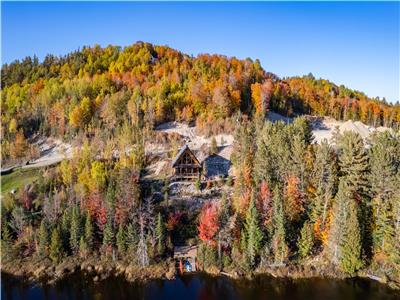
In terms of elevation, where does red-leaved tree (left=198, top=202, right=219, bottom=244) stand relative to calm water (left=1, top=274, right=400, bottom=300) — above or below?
above

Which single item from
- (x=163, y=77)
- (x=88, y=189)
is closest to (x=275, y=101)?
(x=163, y=77)

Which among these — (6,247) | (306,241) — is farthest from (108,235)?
(306,241)

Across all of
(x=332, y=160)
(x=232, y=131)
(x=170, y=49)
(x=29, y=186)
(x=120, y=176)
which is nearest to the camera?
(x=332, y=160)

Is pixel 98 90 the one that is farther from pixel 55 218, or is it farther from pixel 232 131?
pixel 55 218

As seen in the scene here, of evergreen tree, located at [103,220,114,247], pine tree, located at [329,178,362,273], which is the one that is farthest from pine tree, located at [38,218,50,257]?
pine tree, located at [329,178,362,273]

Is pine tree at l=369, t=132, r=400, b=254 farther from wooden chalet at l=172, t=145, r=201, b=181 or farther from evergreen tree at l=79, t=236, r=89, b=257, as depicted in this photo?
evergreen tree at l=79, t=236, r=89, b=257

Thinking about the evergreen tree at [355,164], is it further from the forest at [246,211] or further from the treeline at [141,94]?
the treeline at [141,94]

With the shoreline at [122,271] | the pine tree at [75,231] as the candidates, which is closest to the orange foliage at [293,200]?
the shoreline at [122,271]

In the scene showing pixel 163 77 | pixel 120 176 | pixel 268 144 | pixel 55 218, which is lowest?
pixel 55 218
